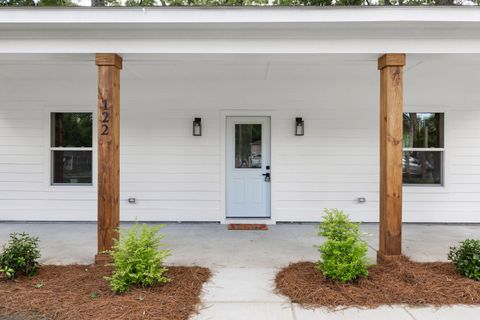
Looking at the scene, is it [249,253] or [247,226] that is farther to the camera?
[247,226]

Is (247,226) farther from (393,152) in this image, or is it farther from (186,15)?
(186,15)

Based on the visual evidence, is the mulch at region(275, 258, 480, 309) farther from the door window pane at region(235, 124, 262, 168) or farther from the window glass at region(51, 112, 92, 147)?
the window glass at region(51, 112, 92, 147)

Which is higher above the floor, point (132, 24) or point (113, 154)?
point (132, 24)

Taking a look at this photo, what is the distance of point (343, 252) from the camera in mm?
3119

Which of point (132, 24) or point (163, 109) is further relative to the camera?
point (163, 109)

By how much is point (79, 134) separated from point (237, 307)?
4649 millimetres

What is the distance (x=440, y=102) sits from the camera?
594 cm

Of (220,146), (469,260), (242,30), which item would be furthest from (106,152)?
(469,260)

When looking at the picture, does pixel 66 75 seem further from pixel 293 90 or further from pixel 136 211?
pixel 293 90

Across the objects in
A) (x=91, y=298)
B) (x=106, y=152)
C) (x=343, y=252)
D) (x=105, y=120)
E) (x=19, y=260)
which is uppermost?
(x=105, y=120)

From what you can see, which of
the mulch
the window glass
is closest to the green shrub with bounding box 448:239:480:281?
the mulch

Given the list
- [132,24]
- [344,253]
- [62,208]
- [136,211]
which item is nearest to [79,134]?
[62,208]

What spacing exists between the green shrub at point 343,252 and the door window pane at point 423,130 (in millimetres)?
3538

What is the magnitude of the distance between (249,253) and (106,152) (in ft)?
6.88
